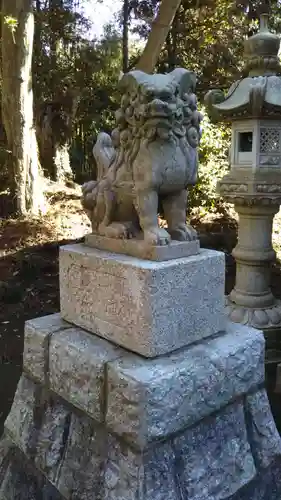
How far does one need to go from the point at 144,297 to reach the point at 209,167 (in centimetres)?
621

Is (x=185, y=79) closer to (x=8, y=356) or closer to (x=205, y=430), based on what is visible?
(x=205, y=430)

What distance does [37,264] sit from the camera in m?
5.71

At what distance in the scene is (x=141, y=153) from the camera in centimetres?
189

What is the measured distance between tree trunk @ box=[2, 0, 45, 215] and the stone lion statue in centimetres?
483

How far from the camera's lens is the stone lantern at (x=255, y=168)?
372 cm

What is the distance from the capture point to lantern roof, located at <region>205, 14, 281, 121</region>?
361 cm

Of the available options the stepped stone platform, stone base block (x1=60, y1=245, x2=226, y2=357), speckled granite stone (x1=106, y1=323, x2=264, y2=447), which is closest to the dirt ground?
the stepped stone platform

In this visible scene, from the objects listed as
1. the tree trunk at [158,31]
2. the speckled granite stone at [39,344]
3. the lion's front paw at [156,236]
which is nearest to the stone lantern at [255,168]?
the lion's front paw at [156,236]

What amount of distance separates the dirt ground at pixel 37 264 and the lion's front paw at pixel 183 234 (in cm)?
179

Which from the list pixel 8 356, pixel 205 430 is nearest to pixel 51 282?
pixel 8 356

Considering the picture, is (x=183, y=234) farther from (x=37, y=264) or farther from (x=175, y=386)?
(x=37, y=264)

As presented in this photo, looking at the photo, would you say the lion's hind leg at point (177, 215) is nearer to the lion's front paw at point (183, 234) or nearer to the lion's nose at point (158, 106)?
the lion's front paw at point (183, 234)

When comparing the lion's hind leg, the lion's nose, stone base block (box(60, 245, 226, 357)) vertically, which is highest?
the lion's nose

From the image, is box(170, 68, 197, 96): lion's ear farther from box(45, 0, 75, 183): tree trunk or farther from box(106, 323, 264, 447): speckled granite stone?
box(45, 0, 75, 183): tree trunk
